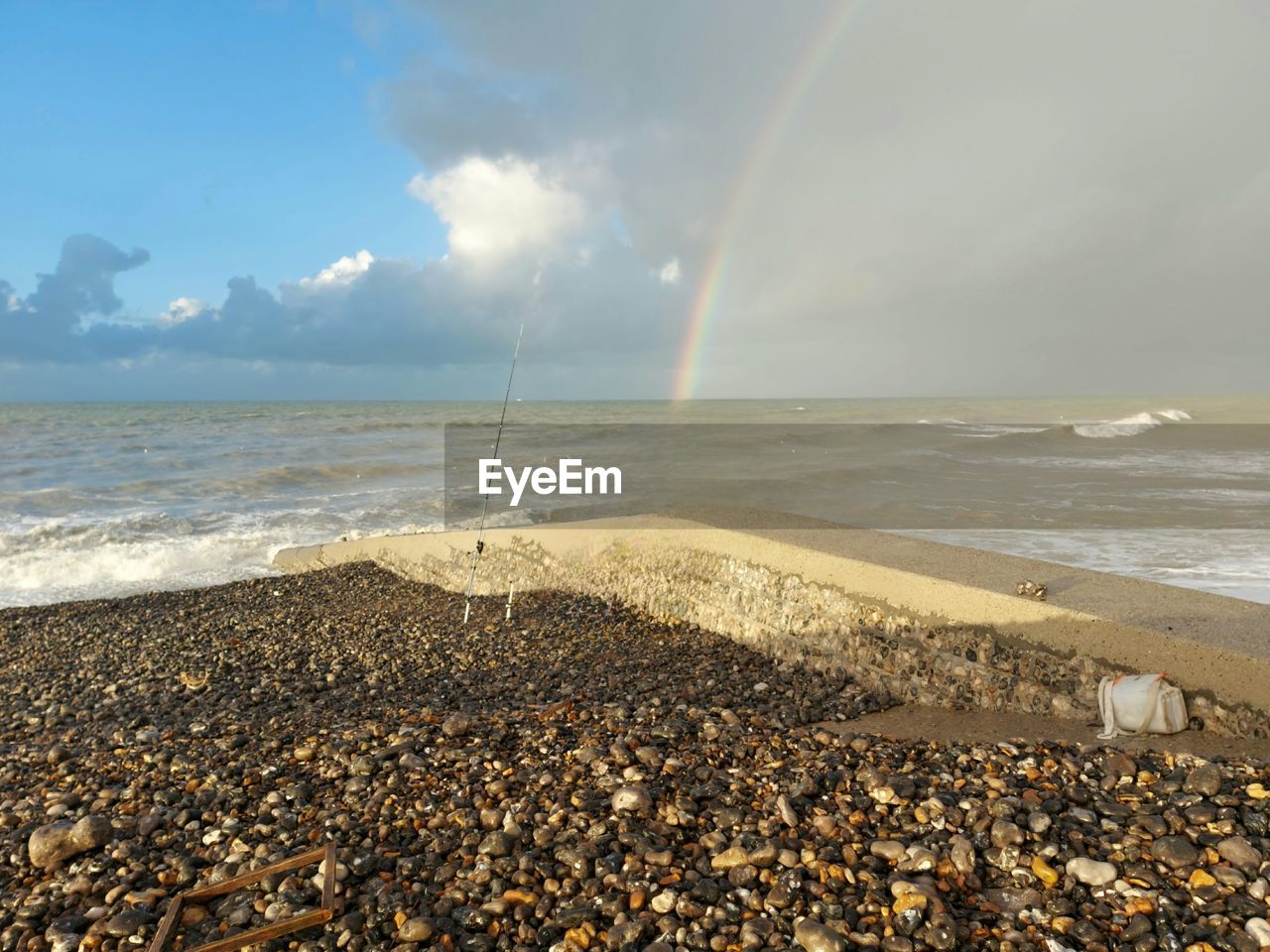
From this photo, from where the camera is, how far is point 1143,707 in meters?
3.81

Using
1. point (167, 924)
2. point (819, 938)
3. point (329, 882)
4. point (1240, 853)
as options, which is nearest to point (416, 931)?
A: point (329, 882)

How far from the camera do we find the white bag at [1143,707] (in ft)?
12.4

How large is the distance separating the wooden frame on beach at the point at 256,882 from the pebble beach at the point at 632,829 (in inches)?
2.1

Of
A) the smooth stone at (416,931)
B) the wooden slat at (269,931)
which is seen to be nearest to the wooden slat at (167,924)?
the wooden slat at (269,931)

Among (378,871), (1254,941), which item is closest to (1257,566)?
(1254,941)

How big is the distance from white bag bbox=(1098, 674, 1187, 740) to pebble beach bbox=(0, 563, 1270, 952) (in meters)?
0.37

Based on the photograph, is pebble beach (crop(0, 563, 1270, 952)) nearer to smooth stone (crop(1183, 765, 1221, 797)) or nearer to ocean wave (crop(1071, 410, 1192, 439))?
smooth stone (crop(1183, 765, 1221, 797))

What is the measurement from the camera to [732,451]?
90.4 ft

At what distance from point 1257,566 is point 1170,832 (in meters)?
6.07

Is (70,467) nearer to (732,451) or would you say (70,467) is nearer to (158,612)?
(158,612)

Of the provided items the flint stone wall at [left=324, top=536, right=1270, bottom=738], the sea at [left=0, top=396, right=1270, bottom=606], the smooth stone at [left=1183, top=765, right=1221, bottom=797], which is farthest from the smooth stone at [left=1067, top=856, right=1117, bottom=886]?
the sea at [left=0, top=396, right=1270, bottom=606]

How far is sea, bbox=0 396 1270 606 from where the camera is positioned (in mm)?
10227

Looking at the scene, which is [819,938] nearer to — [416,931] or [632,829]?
[632,829]

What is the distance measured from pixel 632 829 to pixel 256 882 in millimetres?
1455
